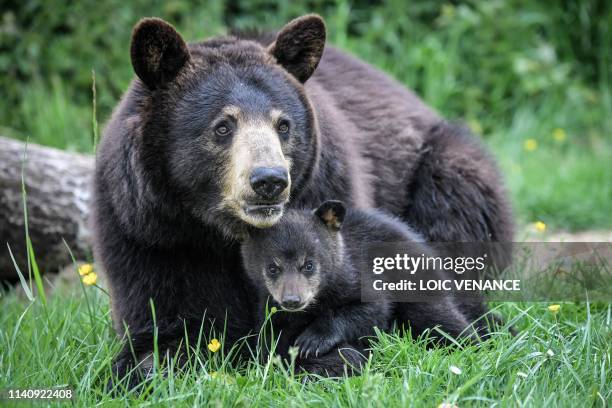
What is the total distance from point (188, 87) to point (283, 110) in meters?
0.50

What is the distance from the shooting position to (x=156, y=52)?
443 cm

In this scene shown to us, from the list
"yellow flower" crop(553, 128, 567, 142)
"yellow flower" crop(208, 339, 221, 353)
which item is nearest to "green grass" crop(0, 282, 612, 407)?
"yellow flower" crop(208, 339, 221, 353)

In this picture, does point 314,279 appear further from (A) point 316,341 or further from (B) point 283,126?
(B) point 283,126

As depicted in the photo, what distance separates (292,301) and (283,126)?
37.3 inches

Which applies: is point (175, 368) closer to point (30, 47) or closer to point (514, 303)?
→ point (514, 303)

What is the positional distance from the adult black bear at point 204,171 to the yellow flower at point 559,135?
5391mm

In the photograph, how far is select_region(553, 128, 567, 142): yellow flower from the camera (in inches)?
396

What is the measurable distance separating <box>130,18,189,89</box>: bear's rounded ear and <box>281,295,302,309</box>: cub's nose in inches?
51.9

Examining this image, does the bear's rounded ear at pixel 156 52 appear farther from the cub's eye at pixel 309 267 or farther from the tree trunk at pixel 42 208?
the tree trunk at pixel 42 208

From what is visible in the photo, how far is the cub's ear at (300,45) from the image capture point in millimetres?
4715

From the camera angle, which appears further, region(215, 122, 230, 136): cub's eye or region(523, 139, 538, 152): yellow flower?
region(523, 139, 538, 152): yellow flower

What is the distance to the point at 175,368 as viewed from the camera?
4473 mm

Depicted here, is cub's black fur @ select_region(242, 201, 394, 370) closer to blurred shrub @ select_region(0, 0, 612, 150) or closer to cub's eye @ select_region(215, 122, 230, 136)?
cub's eye @ select_region(215, 122, 230, 136)

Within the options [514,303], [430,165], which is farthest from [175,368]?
[430,165]
